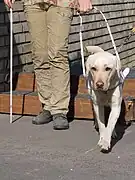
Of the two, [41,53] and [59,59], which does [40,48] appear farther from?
[59,59]

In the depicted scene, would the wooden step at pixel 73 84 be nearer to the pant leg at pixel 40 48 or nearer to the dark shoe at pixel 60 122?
A: the pant leg at pixel 40 48

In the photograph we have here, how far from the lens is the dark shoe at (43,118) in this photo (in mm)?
6242

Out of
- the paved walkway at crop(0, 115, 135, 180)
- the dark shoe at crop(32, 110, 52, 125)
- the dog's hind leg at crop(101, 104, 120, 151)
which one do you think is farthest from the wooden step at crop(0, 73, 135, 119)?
the dog's hind leg at crop(101, 104, 120, 151)

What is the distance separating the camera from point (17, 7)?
24.0 ft

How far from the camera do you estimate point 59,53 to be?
5.86 metres

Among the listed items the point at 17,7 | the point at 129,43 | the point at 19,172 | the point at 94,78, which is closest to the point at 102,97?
the point at 94,78

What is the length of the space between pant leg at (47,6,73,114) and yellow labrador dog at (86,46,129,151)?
0.61 meters

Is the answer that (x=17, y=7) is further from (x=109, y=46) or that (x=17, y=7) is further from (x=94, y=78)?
(x=109, y=46)

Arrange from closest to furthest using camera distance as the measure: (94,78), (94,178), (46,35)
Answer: (94,178) → (94,78) → (46,35)

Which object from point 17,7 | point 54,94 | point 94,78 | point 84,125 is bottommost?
point 84,125

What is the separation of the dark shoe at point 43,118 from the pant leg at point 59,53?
15 cm

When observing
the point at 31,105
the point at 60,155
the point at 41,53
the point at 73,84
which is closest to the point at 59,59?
the point at 41,53

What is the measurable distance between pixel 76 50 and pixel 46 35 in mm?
3193

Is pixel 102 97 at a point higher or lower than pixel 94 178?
higher
